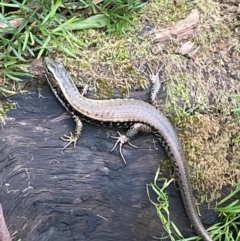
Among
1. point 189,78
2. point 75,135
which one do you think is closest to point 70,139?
point 75,135

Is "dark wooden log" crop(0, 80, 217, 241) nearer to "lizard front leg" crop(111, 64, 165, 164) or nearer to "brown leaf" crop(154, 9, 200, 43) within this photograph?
"lizard front leg" crop(111, 64, 165, 164)

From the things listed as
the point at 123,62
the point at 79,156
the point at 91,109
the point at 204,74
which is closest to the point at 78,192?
the point at 79,156

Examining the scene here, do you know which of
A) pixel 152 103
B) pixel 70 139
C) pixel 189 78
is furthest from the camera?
pixel 189 78

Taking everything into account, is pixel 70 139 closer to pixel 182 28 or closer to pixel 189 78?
pixel 189 78

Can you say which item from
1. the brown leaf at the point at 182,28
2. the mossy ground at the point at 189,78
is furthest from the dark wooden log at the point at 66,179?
the brown leaf at the point at 182,28

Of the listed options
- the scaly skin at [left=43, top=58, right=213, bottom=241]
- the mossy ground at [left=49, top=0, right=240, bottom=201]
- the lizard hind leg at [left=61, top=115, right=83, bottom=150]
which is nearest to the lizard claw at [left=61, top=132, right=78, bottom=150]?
the lizard hind leg at [left=61, top=115, right=83, bottom=150]
